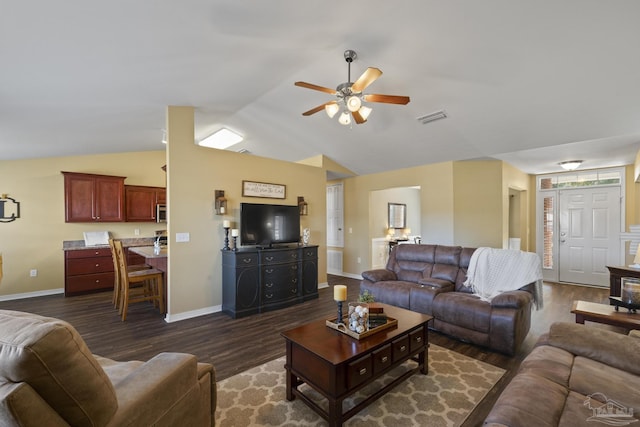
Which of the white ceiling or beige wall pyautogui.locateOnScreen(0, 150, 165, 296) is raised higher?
the white ceiling

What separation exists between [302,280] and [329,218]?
2851 millimetres

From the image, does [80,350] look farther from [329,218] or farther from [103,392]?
[329,218]

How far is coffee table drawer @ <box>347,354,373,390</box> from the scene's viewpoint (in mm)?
1827

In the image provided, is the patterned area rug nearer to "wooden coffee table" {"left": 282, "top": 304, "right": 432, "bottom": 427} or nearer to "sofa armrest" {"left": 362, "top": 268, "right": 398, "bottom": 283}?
"wooden coffee table" {"left": 282, "top": 304, "right": 432, "bottom": 427}

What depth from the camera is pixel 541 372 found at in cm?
160

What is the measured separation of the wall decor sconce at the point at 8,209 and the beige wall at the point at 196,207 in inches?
137

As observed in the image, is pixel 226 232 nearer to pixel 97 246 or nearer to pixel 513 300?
pixel 97 246

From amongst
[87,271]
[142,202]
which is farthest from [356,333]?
[142,202]

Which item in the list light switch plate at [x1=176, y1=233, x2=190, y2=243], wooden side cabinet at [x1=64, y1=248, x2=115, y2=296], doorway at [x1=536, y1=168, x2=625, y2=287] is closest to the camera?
light switch plate at [x1=176, y1=233, x2=190, y2=243]

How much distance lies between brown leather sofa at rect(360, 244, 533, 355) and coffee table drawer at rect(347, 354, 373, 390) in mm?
1625

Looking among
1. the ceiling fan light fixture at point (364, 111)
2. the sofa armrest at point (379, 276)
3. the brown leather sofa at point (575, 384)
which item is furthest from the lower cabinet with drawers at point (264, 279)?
the brown leather sofa at point (575, 384)

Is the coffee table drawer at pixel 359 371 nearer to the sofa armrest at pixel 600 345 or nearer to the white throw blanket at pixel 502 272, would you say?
the sofa armrest at pixel 600 345

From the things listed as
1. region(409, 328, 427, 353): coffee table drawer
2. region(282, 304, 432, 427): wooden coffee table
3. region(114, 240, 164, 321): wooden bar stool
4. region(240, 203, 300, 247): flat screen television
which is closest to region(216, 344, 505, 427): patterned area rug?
region(282, 304, 432, 427): wooden coffee table

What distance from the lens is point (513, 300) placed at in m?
2.78
